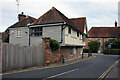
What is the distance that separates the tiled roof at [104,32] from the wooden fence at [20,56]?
3868 centimetres

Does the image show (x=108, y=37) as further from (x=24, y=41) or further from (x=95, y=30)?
(x=24, y=41)

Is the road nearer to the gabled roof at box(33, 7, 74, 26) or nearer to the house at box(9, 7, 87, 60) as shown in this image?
the house at box(9, 7, 87, 60)

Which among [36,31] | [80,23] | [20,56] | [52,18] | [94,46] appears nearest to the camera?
[20,56]

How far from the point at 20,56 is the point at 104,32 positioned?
43115 millimetres

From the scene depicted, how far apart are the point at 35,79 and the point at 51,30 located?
11.8 metres

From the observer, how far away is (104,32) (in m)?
48.5

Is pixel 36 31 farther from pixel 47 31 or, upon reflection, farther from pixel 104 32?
pixel 104 32

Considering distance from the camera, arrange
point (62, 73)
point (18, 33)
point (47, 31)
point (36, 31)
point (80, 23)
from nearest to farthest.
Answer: point (62, 73)
point (47, 31)
point (36, 31)
point (18, 33)
point (80, 23)

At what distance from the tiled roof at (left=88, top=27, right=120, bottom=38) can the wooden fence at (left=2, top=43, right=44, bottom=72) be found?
127 feet

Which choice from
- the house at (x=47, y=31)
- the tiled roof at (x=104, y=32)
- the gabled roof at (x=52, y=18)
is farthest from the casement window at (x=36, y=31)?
the tiled roof at (x=104, y=32)

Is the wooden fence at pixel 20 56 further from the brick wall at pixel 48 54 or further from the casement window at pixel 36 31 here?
the casement window at pixel 36 31

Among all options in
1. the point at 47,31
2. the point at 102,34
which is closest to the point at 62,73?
the point at 47,31

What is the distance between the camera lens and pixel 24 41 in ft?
68.9

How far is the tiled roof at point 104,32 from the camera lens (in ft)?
155
